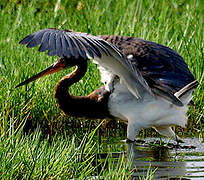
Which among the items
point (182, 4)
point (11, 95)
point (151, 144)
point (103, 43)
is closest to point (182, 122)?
point (151, 144)

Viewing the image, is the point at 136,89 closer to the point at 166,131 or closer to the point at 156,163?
the point at 166,131

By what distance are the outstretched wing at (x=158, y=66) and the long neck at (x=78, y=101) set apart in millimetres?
385

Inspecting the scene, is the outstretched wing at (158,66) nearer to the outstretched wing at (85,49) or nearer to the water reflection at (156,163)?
the outstretched wing at (85,49)

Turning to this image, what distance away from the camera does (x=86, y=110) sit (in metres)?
4.73

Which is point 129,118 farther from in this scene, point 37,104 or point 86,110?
point 37,104

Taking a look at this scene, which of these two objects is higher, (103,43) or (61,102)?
(103,43)

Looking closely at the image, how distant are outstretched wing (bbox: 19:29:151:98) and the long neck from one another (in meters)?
0.37

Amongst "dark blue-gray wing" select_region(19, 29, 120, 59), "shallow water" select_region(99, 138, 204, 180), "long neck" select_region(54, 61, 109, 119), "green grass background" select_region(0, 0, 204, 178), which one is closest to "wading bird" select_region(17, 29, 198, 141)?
"long neck" select_region(54, 61, 109, 119)

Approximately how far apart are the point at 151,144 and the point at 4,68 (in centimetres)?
152

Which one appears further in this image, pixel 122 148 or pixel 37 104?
pixel 37 104

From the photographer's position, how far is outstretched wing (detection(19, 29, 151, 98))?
11.4 ft

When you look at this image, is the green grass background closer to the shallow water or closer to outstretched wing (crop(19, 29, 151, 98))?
the shallow water

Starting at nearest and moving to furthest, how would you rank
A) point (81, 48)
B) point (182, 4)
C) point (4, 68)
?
point (81, 48), point (4, 68), point (182, 4)

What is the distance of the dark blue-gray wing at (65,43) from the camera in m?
3.46
